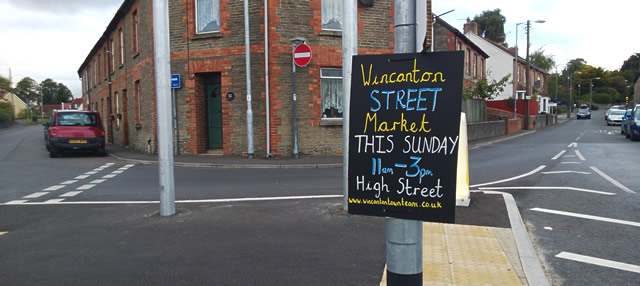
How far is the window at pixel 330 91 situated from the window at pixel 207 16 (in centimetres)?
406

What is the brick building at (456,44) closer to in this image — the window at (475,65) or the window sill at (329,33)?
the window at (475,65)

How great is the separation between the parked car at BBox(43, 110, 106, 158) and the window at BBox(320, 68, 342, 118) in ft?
28.5

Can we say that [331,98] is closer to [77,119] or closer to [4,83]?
[77,119]

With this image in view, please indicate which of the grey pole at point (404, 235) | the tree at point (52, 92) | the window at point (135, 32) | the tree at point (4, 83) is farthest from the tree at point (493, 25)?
the tree at point (52, 92)

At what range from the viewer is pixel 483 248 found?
5117 millimetres

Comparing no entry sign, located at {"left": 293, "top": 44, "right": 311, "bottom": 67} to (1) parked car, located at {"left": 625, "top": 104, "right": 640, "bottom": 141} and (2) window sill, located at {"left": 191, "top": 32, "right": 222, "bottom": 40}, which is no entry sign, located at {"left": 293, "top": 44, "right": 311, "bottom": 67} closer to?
(2) window sill, located at {"left": 191, "top": 32, "right": 222, "bottom": 40}

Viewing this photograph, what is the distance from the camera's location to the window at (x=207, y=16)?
16547mm

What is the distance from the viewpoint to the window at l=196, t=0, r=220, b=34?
54.3 ft

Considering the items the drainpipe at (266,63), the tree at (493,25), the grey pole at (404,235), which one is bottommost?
the grey pole at (404,235)

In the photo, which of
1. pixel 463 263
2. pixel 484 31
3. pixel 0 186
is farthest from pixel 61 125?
pixel 484 31

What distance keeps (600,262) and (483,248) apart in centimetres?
110

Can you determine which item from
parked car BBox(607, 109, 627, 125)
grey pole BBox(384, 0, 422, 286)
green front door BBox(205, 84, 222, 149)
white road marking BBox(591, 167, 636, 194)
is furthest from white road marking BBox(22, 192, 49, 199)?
parked car BBox(607, 109, 627, 125)

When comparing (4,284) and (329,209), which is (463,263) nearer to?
(329,209)

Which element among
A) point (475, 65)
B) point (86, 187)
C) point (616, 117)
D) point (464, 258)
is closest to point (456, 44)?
point (475, 65)
